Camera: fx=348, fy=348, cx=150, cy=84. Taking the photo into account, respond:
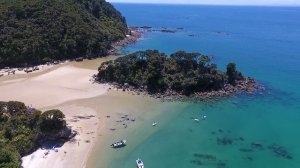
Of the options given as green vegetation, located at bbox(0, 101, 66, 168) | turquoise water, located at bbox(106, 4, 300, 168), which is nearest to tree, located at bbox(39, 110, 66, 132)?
green vegetation, located at bbox(0, 101, 66, 168)

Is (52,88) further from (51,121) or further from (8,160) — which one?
(8,160)

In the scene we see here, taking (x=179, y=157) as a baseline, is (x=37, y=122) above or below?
above

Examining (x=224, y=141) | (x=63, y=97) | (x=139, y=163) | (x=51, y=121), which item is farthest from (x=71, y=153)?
(x=63, y=97)

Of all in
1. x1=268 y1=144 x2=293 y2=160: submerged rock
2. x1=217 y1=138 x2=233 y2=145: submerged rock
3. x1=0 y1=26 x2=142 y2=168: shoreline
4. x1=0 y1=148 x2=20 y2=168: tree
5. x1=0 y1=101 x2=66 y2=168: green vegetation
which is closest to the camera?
x1=0 y1=148 x2=20 y2=168: tree

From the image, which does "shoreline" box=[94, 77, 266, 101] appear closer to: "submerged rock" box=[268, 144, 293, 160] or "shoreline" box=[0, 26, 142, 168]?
"shoreline" box=[0, 26, 142, 168]

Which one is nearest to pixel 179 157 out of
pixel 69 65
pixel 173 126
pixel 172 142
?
pixel 172 142

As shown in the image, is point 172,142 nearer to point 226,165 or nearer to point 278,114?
point 226,165
